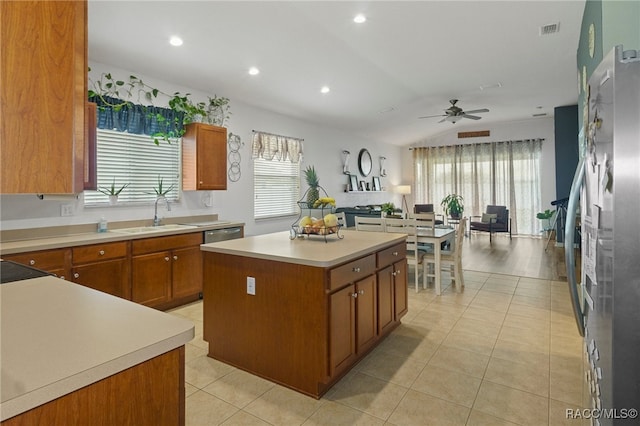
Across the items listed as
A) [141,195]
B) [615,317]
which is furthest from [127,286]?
[615,317]

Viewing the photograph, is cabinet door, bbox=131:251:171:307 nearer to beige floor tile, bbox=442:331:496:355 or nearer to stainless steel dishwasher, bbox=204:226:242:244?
stainless steel dishwasher, bbox=204:226:242:244

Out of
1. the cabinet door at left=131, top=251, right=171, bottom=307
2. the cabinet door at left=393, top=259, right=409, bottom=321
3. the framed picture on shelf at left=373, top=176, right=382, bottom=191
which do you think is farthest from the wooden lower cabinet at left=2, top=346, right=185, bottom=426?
the framed picture on shelf at left=373, top=176, right=382, bottom=191

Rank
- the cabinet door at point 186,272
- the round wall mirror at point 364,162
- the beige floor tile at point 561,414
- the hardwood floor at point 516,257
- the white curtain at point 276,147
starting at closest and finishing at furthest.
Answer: the beige floor tile at point 561,414 → the cabinet door at point 186,272 → the hardwood floor at point 516,257 → the white curtain at point 276,147 → the round wall mirror at point 364,162

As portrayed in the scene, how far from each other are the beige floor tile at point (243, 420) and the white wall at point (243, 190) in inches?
103

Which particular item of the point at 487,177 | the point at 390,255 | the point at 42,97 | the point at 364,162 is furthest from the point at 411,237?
the point at 487,177

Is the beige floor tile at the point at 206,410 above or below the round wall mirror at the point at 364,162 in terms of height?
below

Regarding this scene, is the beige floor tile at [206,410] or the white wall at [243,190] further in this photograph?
the white wall at [243,190]

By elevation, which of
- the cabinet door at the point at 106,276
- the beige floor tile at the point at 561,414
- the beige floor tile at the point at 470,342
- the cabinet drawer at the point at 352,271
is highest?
the cabinet drawer at the point at 352,271

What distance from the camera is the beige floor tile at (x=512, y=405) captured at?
6.23 ft

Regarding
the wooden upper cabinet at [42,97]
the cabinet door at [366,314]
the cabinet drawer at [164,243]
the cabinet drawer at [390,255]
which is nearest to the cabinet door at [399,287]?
the cabinet drawer at [390,255]

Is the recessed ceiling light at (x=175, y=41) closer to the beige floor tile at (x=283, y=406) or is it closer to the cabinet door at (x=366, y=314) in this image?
the cabinet door at (x=366, y=314)

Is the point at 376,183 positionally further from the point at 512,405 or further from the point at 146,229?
the point at 512,405

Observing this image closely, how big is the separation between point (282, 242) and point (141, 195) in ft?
7.68

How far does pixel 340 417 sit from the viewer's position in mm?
1922
